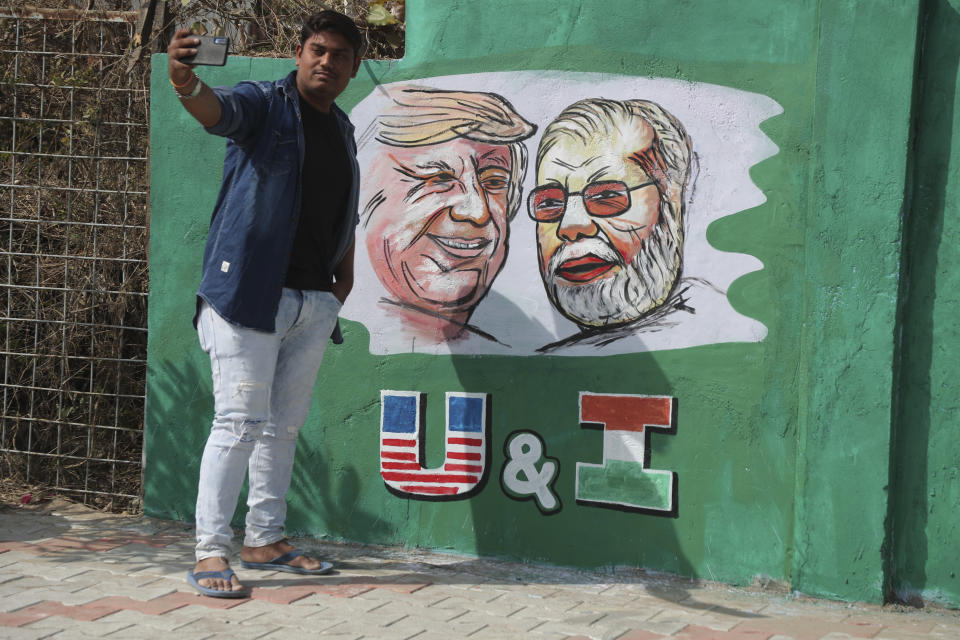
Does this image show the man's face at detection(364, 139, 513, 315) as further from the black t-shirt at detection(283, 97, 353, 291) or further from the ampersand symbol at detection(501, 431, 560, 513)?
the ampersand symbol at detection(501, 431, 560, 513)

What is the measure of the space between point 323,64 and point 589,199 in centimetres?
117

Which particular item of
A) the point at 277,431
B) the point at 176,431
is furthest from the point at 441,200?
the point at 176,431

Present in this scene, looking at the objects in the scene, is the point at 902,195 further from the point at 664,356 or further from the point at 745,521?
the point at 745,521

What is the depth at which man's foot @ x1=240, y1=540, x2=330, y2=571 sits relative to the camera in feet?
14.1

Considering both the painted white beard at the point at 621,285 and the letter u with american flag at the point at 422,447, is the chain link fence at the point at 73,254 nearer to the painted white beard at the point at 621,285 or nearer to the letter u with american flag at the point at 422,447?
the letter u with american flag at the point at 422,447

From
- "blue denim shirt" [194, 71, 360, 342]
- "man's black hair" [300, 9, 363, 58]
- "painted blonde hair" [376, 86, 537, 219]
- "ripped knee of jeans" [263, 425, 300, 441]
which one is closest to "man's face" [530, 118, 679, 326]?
"painted blonde hair" [376, 86, 537, 219]

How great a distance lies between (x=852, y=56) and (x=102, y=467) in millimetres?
3893

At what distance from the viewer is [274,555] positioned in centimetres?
432

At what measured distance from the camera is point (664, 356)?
4.30m

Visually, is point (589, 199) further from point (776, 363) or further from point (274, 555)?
point (274, 555)

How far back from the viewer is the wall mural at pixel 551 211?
4.25m

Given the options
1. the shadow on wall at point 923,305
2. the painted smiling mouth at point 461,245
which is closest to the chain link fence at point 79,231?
the painted smiling mouth at point 461,245

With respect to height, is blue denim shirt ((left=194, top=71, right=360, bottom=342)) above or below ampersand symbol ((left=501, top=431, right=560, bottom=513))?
above

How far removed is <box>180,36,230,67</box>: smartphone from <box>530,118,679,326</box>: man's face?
4.47 feet
